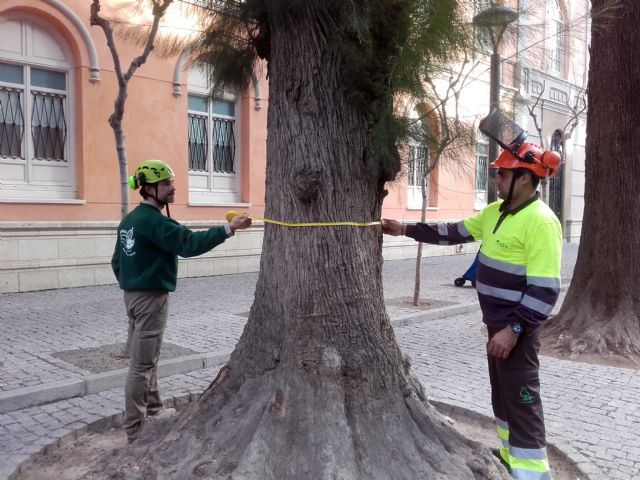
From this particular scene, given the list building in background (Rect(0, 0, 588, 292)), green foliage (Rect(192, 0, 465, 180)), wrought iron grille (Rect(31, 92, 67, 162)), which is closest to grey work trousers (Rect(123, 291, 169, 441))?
green foliage (Rect(192, 0, 465, 180))

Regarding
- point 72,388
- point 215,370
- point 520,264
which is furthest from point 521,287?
point 72,388

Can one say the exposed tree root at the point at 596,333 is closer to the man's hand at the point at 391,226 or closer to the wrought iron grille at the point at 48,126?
Result: the man's hand at the point at 391,226

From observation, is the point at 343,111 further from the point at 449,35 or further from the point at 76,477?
the point at 76,477

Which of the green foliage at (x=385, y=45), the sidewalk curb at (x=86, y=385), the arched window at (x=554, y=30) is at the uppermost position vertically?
the arched window at (x=554, y=30)

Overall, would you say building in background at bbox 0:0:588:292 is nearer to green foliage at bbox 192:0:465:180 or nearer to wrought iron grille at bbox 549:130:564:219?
green foliage at bbox 192:0:465:180

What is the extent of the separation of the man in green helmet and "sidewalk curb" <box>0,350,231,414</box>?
1.47 m

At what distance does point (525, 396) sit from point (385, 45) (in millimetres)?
2125

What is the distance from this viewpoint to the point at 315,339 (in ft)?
11.1

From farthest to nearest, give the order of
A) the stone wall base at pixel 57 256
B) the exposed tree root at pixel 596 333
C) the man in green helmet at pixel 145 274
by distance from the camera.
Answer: the stone wall base at pixel 57 256
the exposed tree root at pixel 596 333
the man in green helmet at pixel 145 274

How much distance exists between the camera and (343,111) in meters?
3.43

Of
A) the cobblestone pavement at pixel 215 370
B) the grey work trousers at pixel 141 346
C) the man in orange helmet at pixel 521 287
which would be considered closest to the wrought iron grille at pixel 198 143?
the cobblestone pavement at pixel 215 370

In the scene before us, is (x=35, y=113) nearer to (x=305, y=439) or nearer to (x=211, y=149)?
(x=211, y=149)

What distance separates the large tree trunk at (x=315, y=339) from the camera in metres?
3.24

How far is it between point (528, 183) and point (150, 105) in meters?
9.90
